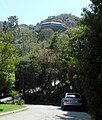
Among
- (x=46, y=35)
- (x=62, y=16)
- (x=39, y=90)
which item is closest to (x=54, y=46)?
(x=39, y=90)

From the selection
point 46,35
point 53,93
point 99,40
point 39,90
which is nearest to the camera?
point 99,40

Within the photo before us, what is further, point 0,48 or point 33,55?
point 33,55

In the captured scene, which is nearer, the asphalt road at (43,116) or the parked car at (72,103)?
the asphalt road at (43,116)

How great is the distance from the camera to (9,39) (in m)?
25.7

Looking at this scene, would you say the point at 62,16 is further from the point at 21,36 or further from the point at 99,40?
the point at 99,40

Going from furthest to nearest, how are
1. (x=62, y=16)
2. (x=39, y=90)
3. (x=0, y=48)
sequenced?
(x=62, y=16), (x=39, y=90), (x=0, y=48)

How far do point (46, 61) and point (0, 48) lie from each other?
103 ft

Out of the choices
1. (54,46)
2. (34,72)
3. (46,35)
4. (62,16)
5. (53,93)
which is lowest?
(53,93)

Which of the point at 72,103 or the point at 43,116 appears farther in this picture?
the point at 72,103

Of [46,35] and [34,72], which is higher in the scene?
[46,35]

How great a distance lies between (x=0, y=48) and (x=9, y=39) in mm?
1172

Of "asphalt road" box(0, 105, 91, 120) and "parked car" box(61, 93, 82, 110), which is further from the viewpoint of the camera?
"parked car" box(61, 93, 82, 110)

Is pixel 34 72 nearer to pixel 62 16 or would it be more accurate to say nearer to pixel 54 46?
pixel 54 46

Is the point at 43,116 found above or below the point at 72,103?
below
